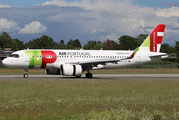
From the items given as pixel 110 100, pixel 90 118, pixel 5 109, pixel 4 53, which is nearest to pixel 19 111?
pixel 5 109

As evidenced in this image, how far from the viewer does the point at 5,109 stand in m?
10.6

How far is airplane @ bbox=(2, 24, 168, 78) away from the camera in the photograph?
100 ft

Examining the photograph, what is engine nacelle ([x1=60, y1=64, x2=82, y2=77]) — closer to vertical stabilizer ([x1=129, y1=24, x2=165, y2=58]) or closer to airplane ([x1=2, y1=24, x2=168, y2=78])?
airplane ([x1=2, y1=24, x2=168, y2=78])

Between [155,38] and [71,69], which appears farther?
[155,38]

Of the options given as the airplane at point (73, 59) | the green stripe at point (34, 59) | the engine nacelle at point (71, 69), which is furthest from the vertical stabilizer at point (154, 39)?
the green stripe at point (34, 59)

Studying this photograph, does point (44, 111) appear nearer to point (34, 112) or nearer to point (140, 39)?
point (34, 112)

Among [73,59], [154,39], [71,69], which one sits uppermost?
[154,39]

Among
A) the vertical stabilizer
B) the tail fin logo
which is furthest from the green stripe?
the tail fin logo

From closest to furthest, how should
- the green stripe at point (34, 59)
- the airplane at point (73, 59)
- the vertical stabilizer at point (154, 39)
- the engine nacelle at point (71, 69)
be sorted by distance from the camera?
the engine nacelle at point (71, 69) < the airplane at point (73, 59) < the green stripe at point (34, 59) < the vertical stabilizer at point (154, 39)

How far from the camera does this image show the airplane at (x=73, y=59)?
100 ft

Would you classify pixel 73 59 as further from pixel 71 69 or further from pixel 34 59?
pixel 34 59

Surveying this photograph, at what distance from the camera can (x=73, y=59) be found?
32.6 m

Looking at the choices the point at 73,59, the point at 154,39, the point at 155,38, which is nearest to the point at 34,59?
the point at 73,59

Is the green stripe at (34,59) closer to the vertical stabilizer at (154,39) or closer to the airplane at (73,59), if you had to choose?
the airplane at (73,59)
